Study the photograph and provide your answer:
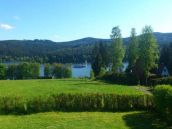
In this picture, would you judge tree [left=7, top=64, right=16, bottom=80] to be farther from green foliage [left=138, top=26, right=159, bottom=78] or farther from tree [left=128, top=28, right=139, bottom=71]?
green foliage [left=138, top=26, right=159, bottom=78]

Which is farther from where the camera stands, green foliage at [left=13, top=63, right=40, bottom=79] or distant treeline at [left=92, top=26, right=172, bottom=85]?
green foliage at [left=13, top=63, right=40, bottom=79]

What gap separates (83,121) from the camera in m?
29.5

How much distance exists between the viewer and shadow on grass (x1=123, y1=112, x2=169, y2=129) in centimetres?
2806

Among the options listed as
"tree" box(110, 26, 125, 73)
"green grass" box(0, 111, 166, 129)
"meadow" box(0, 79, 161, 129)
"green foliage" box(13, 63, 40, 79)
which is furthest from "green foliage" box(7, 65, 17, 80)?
"green grass" box(0, 111, 166, 129)

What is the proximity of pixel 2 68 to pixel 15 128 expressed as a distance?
123388 mm

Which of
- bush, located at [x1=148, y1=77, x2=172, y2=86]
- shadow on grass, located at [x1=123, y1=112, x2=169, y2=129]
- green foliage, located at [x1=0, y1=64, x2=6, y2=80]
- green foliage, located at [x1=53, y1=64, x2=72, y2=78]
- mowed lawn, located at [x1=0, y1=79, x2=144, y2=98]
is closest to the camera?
shadow on grass, located at [x1=123, y1=112, x2=169, y2=129]

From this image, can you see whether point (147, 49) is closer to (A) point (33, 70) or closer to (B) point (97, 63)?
(B) point (97, 63)

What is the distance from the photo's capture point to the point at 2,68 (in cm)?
14625

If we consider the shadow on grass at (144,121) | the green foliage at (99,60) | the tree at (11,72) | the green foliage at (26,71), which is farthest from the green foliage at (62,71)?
the shadow on grass at (144,121)

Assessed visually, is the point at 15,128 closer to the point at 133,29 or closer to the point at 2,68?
the point at 133,29

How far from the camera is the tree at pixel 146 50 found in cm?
7525

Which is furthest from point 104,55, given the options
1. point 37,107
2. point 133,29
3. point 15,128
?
point 15,128

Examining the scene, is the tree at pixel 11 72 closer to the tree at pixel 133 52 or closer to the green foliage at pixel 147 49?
the tree at pixel 133 52

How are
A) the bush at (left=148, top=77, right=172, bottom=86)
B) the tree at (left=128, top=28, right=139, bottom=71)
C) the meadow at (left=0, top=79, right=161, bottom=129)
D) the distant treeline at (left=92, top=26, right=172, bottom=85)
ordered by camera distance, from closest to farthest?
the meadow at (left=0, top=79, right=161, bottom=129) < the bush at (left=148, top=77, right=172, bottom=86) < the distant treeline at (left=92, top=26, right=172, bottom=85) < the tree at (left=128, top=28, right=139, bottom=71)
